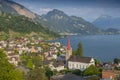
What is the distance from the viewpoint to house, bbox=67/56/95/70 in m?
22.7

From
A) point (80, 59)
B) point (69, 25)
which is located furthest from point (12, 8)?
point (80, 59)

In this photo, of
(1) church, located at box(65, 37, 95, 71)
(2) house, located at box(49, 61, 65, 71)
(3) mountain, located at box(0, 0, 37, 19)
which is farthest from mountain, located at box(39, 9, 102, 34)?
(2) house, located at box(49, 61, 65, 71)

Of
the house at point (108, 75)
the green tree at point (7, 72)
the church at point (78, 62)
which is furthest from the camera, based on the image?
the church at point (78, 62)

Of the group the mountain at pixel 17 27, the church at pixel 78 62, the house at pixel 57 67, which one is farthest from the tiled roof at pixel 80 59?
the mountain at pixel 17 27

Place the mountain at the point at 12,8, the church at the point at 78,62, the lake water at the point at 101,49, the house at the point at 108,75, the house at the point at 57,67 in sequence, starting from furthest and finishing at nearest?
1. the mountain at the point at 12,8
2. the lake water at the point at 101,49
3. the church at the point at 78,62
4. the house at the point at 57,67
5. the house at the point at 108,75

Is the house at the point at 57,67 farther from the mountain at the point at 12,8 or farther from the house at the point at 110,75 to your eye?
the mountain at the point at 12,8

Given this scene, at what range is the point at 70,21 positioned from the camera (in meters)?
184

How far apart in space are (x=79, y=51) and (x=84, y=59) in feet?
13.1

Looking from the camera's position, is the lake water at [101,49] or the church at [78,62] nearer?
the church at [78,62]

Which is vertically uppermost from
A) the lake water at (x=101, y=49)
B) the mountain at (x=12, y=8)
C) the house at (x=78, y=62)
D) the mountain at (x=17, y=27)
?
the mountain at (x=12, y=8)

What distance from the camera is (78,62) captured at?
23078mm

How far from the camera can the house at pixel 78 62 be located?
2272cm

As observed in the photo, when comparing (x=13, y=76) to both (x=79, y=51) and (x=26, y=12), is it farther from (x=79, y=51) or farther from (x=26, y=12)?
(x=26, y=12)

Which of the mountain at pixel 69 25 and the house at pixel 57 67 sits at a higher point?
the mountain at pixel 69 25
